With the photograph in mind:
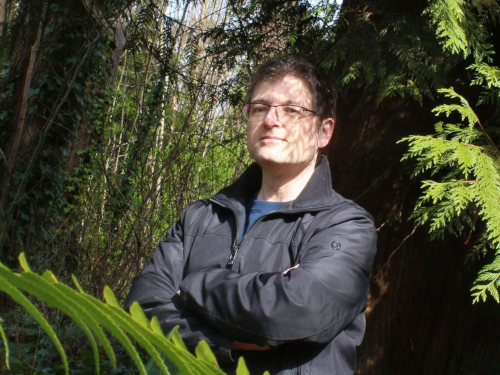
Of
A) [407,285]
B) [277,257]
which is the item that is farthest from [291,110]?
[407,285]

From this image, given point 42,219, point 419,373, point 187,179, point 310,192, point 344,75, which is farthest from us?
point 42,219

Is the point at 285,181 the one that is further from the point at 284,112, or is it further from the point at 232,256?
the point at 232,256

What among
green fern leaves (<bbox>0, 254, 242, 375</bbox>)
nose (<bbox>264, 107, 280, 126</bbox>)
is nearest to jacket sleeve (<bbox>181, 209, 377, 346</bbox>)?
nose (<bbox>264, 107, 280, 126</bbox>)

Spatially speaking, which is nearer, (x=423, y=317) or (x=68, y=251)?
(x=423, y=317)

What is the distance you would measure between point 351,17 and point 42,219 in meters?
4.74

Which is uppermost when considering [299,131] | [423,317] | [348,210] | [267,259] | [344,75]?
[344,75]

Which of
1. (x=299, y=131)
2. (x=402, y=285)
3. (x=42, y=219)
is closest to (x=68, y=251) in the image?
(x=42, y=219)

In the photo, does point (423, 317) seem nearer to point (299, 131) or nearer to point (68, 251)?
point (299, 131)

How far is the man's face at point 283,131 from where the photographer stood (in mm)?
2480

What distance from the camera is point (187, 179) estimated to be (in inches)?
254

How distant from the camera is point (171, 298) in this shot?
2330 mm

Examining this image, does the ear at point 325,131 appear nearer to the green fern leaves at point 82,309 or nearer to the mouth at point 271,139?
the mouth at point 271,139

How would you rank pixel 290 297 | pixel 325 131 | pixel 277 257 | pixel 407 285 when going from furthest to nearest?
1. pixel 407 285
2. pixel 325 131
3. pixel 277 257
4. pixel 290 297

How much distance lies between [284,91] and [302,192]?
44 centimetres
